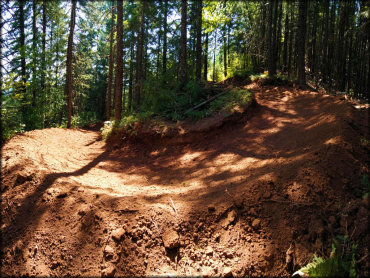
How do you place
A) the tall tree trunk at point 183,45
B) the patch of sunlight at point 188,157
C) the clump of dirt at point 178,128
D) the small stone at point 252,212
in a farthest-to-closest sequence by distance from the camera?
the tall tree trunk at point 183,45 < the clump of dirt at point 178,128 < the patch of sunlight at point 188,157 < the small stone at point 252,212

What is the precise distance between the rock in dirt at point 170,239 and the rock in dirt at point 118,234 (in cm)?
60

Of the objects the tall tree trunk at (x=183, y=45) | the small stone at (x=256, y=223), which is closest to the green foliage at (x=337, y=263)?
the small stone at (x=256, y=223)

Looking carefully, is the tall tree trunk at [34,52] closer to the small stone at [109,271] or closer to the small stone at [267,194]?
the small stone at [109,271]

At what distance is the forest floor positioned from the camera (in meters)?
2.61

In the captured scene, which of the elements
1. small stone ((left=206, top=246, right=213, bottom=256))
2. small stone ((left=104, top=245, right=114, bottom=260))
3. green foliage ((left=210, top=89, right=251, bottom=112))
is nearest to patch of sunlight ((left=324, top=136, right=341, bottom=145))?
small stone ((left=206, top=246, right=213, bottom=256))

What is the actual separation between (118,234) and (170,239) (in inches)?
29.4

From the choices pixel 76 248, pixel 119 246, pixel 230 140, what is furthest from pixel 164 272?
pixel 230 140

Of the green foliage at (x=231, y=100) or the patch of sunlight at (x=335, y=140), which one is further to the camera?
the green foliage at (x=231, y=100)

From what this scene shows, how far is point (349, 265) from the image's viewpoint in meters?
2.21

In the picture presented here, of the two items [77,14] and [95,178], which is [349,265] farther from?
[77,14]

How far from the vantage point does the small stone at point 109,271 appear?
257 centimetres

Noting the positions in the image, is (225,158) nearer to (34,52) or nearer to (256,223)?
(256,223)

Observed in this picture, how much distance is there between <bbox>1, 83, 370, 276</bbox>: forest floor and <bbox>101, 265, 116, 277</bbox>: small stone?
1cm

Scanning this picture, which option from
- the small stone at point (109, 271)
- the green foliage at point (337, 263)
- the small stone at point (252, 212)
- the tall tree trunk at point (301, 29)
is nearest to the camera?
the green foliage at point (337, 263)
